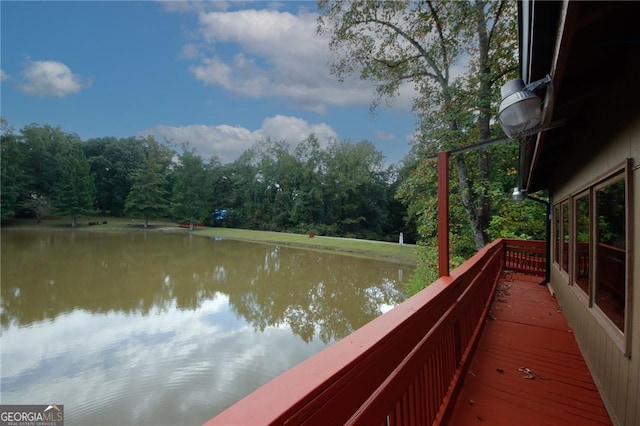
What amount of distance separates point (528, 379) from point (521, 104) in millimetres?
2318

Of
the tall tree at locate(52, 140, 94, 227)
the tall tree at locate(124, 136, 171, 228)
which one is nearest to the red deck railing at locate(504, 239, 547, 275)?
the tall tree at locate(124, 136, 171, 228)

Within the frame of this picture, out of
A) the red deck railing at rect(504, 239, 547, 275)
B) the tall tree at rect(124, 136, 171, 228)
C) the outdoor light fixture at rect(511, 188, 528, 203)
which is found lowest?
the red deck railing at rect(504, 239, 547, 275)

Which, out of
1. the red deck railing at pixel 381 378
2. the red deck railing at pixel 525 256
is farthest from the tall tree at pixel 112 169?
the red deck railing at pixel 381 378

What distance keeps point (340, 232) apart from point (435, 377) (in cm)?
2690

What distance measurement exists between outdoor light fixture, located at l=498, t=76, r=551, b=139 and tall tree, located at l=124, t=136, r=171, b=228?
34.9 m

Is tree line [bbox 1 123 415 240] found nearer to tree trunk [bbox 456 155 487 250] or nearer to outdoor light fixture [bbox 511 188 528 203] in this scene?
tree trunk [bbox 456 155 487 250]

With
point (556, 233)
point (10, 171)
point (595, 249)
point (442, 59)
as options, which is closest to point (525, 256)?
point (556, 233)

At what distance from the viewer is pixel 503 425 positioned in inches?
76.4

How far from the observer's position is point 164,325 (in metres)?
7.52

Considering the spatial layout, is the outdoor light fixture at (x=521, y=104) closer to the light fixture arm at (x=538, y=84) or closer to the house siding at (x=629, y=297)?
the light fixture arm at (x=538, y=84)

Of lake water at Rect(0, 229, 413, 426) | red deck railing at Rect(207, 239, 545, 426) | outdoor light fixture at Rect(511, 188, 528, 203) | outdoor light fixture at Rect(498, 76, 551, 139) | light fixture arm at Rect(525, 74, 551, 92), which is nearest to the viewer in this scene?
red deck railing at Rect(207, 239, 545, 426)
